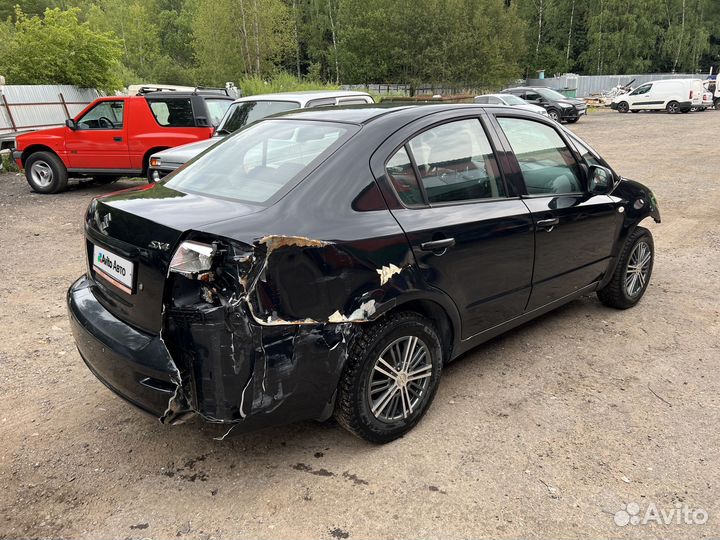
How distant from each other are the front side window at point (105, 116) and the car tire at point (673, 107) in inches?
1160

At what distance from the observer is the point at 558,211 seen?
145 inches

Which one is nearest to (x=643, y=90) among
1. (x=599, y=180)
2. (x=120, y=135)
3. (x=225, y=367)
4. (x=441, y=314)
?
(x=120, y=135)

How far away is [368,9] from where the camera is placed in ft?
155

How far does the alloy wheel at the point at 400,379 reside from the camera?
2.80 metres

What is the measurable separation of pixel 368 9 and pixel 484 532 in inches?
1997

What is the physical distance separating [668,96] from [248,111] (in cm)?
2878

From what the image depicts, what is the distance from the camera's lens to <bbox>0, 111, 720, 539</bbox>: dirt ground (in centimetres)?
241

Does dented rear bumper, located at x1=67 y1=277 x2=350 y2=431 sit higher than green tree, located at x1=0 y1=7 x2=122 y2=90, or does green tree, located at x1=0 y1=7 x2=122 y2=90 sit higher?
green tree, located at x1=0 y1=7 x2=122 y2=90

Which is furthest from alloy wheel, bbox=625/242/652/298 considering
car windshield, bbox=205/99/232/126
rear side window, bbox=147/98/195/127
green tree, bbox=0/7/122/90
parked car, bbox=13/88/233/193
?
green tree, bbox=0/7/122/90

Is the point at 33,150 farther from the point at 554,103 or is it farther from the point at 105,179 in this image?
the point at 554,103

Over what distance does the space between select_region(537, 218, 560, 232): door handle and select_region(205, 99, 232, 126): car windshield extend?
7588 millimetres

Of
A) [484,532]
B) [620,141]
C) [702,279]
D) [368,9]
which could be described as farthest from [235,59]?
[484,532]

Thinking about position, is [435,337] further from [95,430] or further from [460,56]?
[460,56]
